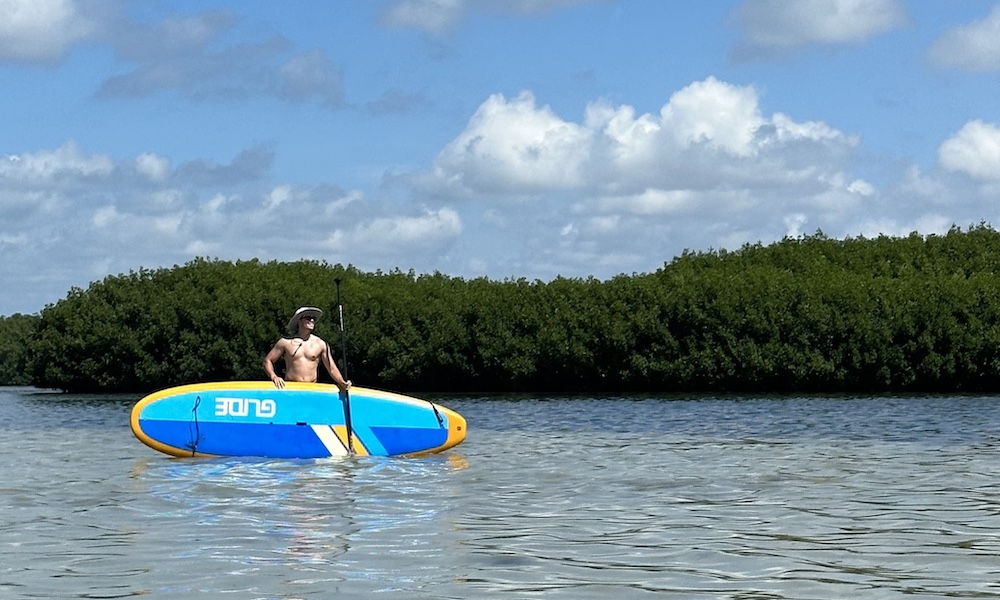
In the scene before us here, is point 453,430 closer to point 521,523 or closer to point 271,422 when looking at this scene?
point 271,422

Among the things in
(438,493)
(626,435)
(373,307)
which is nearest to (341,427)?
(438,493)

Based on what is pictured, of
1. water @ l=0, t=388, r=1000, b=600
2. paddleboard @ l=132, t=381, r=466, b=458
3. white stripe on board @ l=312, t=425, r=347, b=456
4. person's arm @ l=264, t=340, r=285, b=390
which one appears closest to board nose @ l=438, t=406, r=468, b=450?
water @ l=0, t=388, r=1000, b=600

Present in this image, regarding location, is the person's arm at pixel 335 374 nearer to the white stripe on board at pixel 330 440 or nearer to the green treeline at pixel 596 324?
the white stripe on board at pixel 330 440

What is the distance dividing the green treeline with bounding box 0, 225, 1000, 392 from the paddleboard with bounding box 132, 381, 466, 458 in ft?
157

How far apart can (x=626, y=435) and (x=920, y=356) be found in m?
39.5

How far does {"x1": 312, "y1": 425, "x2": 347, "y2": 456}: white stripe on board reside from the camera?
22.1 meters

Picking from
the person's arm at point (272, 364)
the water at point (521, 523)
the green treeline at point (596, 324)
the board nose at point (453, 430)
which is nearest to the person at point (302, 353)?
the person's arm at point (272, 364)

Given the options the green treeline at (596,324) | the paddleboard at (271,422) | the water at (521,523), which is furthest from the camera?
the green treeline at (596,324)

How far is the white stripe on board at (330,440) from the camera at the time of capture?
72.5 ft

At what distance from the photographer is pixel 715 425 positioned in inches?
1377

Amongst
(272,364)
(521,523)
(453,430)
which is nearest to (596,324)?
(453,430)

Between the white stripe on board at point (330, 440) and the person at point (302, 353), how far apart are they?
68 cm

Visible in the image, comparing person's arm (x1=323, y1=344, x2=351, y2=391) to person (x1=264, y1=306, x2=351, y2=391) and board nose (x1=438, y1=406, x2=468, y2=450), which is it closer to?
person (x1=264, y1=306, x2=351, y2=391)

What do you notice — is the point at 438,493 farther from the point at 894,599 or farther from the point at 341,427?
the point at 894,599
